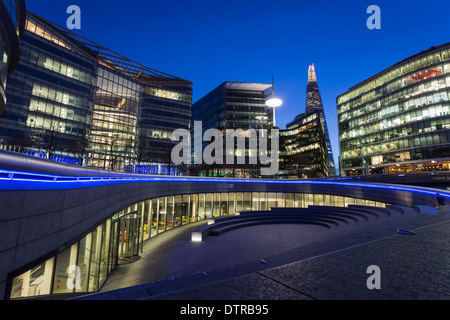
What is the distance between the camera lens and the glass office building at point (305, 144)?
311 feet

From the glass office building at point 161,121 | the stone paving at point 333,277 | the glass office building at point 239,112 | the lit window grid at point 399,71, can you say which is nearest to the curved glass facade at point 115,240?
the stone paving at point 333,277

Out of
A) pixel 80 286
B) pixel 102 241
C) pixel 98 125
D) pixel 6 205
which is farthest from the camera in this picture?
pixel 98 125

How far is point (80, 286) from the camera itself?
26.1ft

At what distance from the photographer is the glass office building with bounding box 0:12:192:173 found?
3803 cm

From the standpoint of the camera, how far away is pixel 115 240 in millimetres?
12320

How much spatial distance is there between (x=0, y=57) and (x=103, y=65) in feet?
138

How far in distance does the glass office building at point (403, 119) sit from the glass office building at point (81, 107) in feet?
184

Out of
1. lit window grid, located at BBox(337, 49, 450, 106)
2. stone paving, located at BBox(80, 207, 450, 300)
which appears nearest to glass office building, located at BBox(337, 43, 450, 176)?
lit window grid, located at BBox(337, 49, 450, 106)

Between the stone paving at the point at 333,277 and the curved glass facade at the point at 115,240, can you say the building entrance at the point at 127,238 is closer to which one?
the curved glass facade at the point at 115,240

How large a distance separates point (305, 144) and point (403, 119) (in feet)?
146

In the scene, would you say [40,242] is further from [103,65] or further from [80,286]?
[103,65]

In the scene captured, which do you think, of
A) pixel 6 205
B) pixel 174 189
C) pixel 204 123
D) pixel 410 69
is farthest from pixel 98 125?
pixel 410 69

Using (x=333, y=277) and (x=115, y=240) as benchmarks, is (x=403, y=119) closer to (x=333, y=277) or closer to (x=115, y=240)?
(x=115, y=240)
